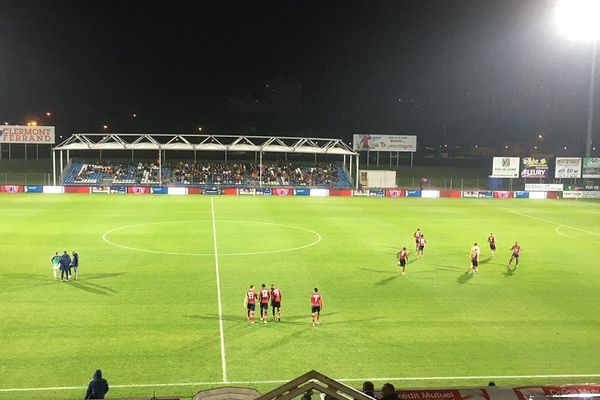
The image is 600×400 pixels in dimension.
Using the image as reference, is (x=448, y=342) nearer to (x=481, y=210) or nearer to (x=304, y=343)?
(x=304, y=343)

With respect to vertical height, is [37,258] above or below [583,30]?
below

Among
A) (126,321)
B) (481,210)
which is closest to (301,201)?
(481,210)

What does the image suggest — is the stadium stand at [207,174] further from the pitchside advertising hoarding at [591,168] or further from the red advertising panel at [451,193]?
the pitchside advertising hoarding at [591,168]

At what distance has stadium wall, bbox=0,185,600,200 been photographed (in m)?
59.2

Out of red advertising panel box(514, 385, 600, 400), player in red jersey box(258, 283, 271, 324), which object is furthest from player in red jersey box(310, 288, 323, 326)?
red advertising panel box(514, 385, 600, 400)

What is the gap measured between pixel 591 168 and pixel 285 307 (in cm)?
5634

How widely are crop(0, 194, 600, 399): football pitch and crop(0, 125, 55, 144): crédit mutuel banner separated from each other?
35.6m

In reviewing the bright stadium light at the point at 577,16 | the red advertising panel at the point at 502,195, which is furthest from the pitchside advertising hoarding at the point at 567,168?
the bright stadium light at the point at 577,16

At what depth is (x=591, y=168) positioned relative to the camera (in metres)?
62.8

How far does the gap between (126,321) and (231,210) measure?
29.0 meters

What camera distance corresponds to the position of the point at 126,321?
17.2 meters

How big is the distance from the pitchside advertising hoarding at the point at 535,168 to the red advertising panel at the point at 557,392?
194 ft

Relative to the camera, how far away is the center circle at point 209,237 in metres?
28.8

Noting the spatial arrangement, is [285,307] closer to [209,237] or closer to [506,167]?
[209,237]
